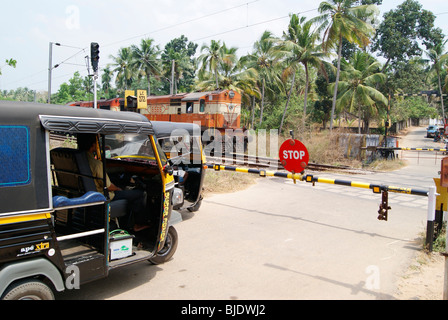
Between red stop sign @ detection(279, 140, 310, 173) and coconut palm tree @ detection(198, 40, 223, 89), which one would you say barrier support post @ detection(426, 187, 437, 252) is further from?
coconut palm tree @ detection(198, 40, 223, 89)

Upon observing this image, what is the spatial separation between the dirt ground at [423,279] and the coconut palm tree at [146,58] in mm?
46677

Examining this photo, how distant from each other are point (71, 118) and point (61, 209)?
1.03 m

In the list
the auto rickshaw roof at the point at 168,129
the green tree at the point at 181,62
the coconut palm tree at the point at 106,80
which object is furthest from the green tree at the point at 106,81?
the auto rickshaw roof at the point at 168,129

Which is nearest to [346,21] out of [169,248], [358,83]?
[358,83]

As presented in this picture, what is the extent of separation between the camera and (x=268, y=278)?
5180 mm

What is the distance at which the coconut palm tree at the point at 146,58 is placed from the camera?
159 feet

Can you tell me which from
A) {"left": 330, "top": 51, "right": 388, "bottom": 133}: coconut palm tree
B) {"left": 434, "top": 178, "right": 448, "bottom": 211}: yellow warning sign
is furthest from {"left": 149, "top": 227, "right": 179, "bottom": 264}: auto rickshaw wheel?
{"left": 330, "top": 51, "right": 388, "bottom": 133}: coconut palm tree

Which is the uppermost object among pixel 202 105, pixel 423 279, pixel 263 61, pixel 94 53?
pixel 263 61

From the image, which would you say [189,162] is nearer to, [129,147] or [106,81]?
[129,147]

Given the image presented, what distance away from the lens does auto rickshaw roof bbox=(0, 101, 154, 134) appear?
135 inches

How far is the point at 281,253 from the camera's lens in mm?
6215

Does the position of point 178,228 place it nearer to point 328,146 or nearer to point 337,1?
point 328,146

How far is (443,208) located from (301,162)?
2710 mm

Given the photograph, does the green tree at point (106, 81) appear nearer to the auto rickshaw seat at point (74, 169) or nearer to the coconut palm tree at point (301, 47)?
the coconut palm tree at point (301, 47)
